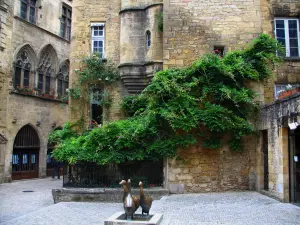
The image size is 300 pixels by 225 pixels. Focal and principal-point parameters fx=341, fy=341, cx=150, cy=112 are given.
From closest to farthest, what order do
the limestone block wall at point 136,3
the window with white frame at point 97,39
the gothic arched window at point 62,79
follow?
1. the limestone block wall at point 136,3
2. the window with white frame at point 97,39
3. the gothic arched window at point 62,79

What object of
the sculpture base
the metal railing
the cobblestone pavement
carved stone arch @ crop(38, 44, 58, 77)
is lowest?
the cobblestone pavement

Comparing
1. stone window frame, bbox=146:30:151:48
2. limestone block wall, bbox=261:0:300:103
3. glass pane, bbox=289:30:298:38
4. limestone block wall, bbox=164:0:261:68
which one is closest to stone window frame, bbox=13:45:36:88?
stone window frame, bbox=146:30:151:48

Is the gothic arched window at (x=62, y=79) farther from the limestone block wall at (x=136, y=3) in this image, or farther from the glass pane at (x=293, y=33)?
the glass pane at (x=293, y=33)

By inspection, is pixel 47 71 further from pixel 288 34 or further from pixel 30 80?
pixel 288 34

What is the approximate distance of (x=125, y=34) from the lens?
14.8 m

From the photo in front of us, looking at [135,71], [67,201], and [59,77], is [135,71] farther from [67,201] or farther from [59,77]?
[59,77]

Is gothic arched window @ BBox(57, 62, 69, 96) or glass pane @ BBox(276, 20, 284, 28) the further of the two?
gothic arched window @ BBox(57, 62, 69, 96)

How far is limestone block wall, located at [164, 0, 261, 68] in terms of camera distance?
1316cm

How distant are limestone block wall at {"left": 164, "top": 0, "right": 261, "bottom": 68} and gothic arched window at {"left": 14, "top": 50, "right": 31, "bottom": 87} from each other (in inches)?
447

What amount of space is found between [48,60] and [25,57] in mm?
2345

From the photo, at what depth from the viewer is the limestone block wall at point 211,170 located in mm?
11828

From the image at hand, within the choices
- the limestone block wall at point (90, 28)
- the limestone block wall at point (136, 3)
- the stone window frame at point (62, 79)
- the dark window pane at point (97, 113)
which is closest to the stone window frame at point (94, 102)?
the dark window pane at point (97, 113)

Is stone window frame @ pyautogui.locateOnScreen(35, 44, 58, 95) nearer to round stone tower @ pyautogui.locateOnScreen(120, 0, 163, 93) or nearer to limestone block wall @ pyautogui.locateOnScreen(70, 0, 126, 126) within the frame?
limestone block wall @ pyautogui.locateOnScreen(70, 0, 126, 126)

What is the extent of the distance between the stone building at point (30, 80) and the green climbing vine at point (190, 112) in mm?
8422
